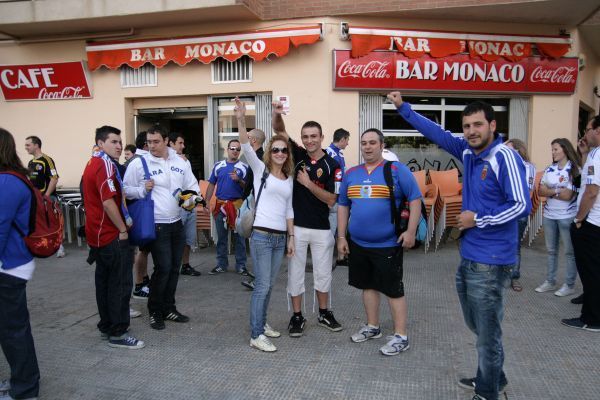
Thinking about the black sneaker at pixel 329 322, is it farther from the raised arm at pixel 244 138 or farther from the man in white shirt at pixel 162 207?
the raised arm at pixel 244 138

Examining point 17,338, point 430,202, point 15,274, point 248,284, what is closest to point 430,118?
point 430,202

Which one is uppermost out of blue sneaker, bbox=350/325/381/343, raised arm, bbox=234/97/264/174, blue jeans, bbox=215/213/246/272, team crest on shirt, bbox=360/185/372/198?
raised arm, bbox=234/97/264/174

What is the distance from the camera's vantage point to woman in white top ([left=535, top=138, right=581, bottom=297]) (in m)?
5.34

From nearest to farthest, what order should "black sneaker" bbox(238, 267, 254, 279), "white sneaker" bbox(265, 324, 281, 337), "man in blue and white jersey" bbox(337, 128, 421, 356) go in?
"man in blue and white jersey" bbox(337, 128, 421, 356) < "white sneaker" bbox(265, 324, 281, 337) < "black sneaker" bbox(238, 267, 254, 279)

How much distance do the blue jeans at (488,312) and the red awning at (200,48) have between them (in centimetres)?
648

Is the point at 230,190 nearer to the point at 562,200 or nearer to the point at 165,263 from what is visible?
the point at 165,263

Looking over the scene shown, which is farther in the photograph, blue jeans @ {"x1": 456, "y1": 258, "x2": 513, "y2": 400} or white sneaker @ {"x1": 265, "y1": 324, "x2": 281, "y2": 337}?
white sneaker @ {"x1": 265, "y1": 324, "x2": 281, "y2": 337}

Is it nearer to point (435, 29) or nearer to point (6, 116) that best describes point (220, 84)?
point (435, 29)

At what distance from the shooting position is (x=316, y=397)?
3.30 meters

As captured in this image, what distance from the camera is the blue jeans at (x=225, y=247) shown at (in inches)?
262

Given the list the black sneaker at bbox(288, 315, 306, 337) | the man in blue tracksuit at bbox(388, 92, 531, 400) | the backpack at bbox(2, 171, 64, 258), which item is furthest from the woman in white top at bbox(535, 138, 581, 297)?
the backpack at bbox(2, 171, 64, 258)

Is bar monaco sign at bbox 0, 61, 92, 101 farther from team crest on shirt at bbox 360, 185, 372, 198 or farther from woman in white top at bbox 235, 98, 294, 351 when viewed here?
team crest on shirt at bbox 360, 185, 372, 198

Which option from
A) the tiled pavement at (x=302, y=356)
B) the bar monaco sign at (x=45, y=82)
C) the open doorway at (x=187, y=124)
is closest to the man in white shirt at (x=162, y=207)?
the tiled pavement at (x=302, y=356)

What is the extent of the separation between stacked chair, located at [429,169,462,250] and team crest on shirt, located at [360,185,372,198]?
425 centimetres
